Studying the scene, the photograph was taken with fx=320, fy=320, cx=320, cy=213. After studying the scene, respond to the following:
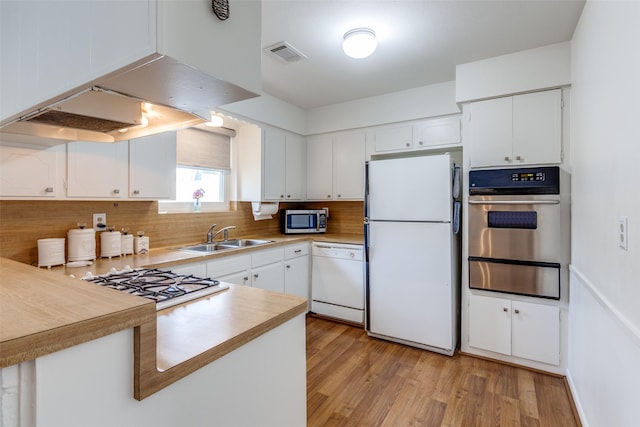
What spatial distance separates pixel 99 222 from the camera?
2396 mm

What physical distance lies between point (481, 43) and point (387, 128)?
4.21 ft

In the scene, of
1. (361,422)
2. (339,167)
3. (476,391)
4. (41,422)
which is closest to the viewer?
(41,422)

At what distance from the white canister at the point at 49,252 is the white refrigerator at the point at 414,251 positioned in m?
2.38

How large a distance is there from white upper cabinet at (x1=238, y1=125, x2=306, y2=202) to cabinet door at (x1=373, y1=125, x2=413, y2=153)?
41.9 inches

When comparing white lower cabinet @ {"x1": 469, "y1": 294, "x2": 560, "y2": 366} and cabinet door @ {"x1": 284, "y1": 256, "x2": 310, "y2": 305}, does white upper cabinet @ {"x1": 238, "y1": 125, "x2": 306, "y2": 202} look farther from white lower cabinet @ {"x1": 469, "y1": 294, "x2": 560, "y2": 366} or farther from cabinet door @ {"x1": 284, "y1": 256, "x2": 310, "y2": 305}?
white lower cabinet @ {"x1": 469, "y1": 294, "x2": 560, "y2": 366}

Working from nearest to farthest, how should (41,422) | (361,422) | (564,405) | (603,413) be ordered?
(41,422)
(603,413)
(361,422)
(564,405)

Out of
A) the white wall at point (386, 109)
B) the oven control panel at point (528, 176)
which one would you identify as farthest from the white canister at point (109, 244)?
the oven control panel at point (528, 176)

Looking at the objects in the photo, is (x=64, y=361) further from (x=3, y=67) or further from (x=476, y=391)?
(x=476, y=391)

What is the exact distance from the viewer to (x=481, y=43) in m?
2.43

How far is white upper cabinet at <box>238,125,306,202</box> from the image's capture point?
3.53 metres

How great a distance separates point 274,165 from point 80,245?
2030 millimetres

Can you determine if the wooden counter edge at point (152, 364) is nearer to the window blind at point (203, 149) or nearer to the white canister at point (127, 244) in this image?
the white canister at point (127, 244)

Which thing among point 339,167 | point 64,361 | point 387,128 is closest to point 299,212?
point 339,167

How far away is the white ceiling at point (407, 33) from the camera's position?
1.99m
